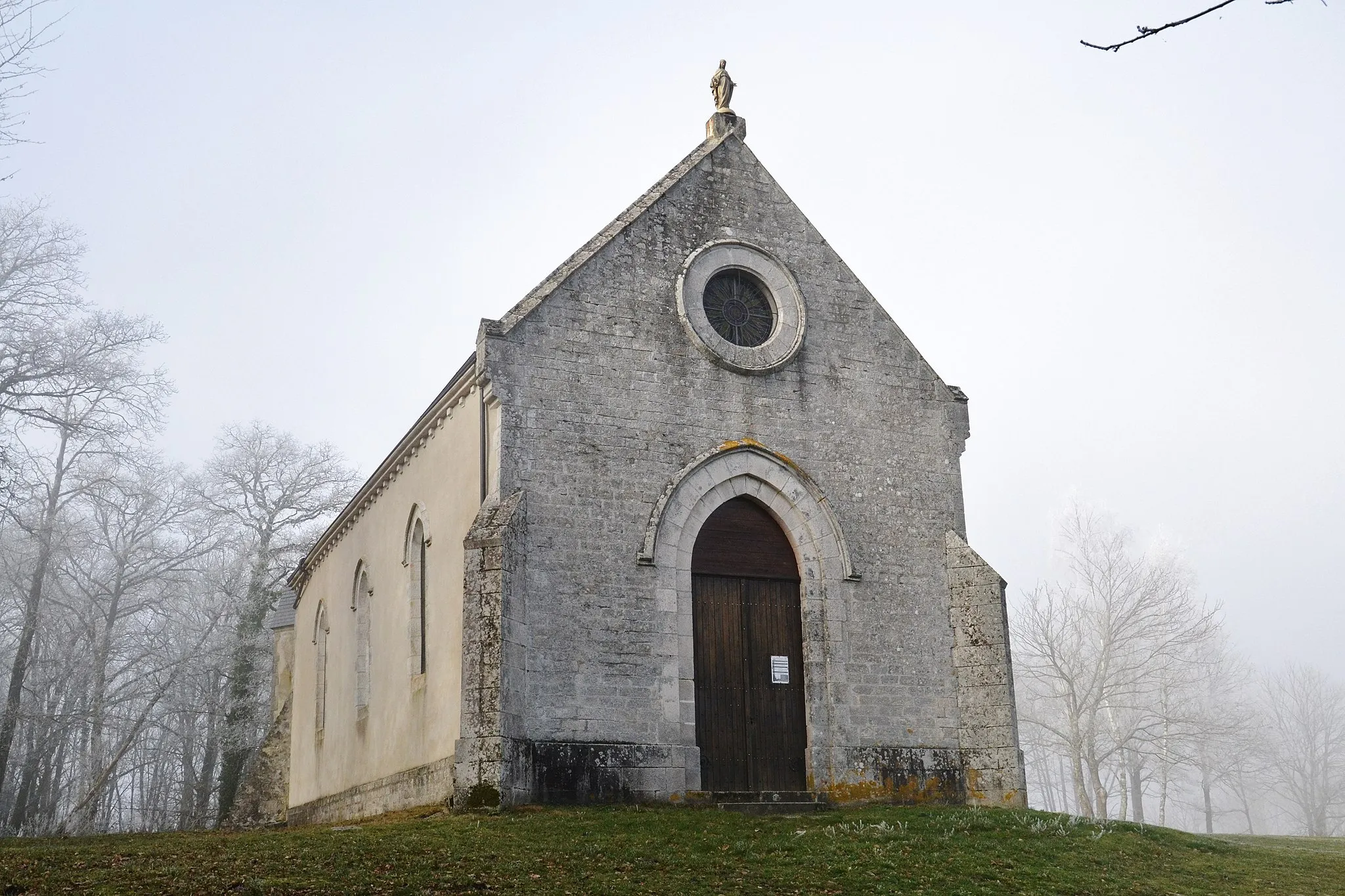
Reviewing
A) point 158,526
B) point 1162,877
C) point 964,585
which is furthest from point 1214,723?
point 158,526

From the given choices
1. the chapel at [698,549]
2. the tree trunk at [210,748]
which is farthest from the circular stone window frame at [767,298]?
the tree trunk at [210,748]

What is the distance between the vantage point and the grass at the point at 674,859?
1003 cm

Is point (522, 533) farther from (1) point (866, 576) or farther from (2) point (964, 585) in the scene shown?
(2) point (964, 585)

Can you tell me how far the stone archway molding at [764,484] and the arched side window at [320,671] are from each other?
11.8m

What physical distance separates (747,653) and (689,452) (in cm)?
296

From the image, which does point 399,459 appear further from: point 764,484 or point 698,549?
point 764,484

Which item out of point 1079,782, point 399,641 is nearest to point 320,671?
point 399,641

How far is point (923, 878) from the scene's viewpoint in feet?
37.0

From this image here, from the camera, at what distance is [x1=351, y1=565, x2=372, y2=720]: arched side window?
21.0 meters

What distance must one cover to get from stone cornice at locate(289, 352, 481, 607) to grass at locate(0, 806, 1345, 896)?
591cm

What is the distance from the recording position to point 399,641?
61.7ft

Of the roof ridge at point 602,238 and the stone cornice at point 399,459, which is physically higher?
the roof ridge at point 602,238

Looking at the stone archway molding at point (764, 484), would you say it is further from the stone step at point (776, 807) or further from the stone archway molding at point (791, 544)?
the stone step at point (776, 807)

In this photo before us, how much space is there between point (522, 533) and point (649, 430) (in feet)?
8.12
